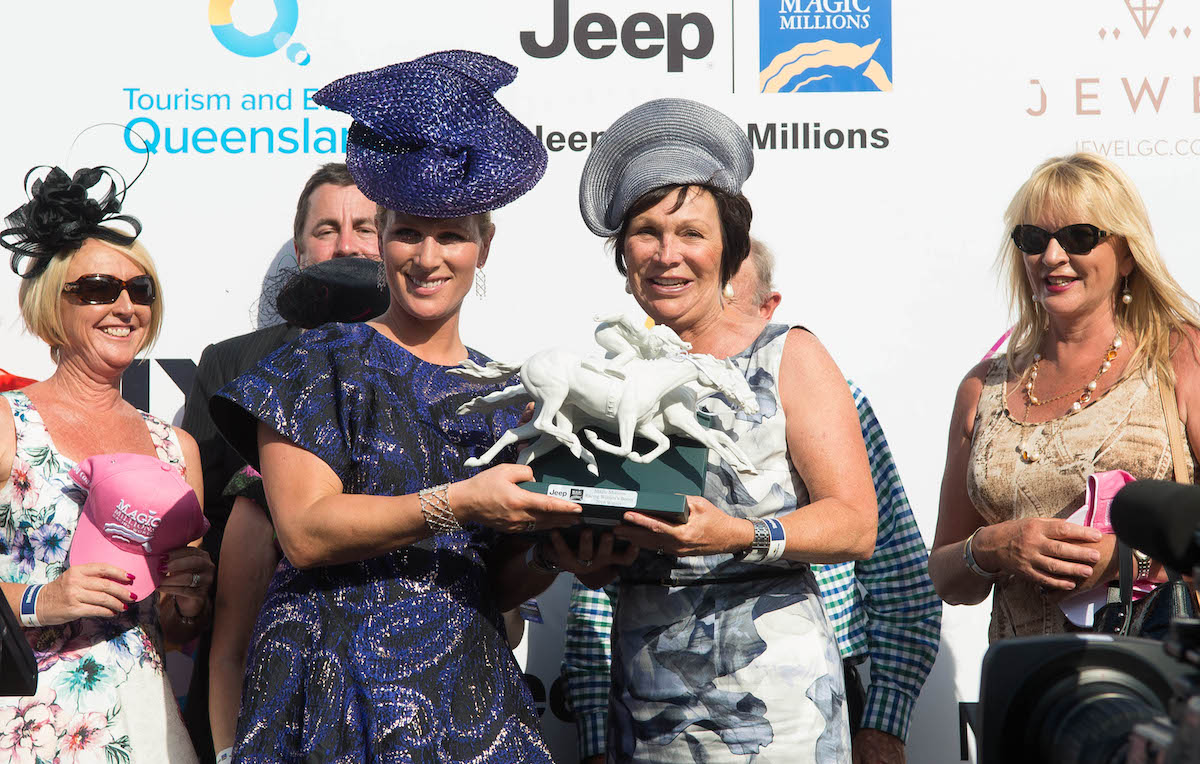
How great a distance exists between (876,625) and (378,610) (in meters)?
1.57

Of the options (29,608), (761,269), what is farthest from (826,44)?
(29,608)

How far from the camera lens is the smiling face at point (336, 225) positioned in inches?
146

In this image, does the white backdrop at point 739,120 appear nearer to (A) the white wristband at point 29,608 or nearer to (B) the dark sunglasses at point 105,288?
(B) the dark sunglasses at point 105,288

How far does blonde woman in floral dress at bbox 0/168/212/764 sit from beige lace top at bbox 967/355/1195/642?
186cm

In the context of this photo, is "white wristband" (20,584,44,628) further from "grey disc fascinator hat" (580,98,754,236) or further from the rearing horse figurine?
"grey disc fascinator hat" (580,98,754,236)

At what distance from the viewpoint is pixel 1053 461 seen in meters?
2.71

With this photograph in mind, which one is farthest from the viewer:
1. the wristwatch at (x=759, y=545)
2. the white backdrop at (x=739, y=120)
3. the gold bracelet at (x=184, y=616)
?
the white backdrop at (x=739, y=120)

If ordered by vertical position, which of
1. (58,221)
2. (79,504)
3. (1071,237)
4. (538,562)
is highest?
(58,221)

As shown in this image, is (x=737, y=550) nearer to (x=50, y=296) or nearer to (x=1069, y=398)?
(x=1069, y=398)

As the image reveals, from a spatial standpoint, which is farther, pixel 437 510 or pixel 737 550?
pixel 737 550

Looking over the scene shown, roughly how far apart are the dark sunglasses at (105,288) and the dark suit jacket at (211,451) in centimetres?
32

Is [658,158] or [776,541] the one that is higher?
[658,158]

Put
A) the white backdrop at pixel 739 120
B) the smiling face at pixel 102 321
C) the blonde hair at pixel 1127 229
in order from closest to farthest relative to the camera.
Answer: the blonde hair at pixel 1127 229 < the smiling face at pixel 102 321 < the white backdrop at pixel 739 120

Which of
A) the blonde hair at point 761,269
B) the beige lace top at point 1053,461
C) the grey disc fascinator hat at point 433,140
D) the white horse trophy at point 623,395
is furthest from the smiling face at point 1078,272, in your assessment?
the grey disc fascinator hat at point 433,140
